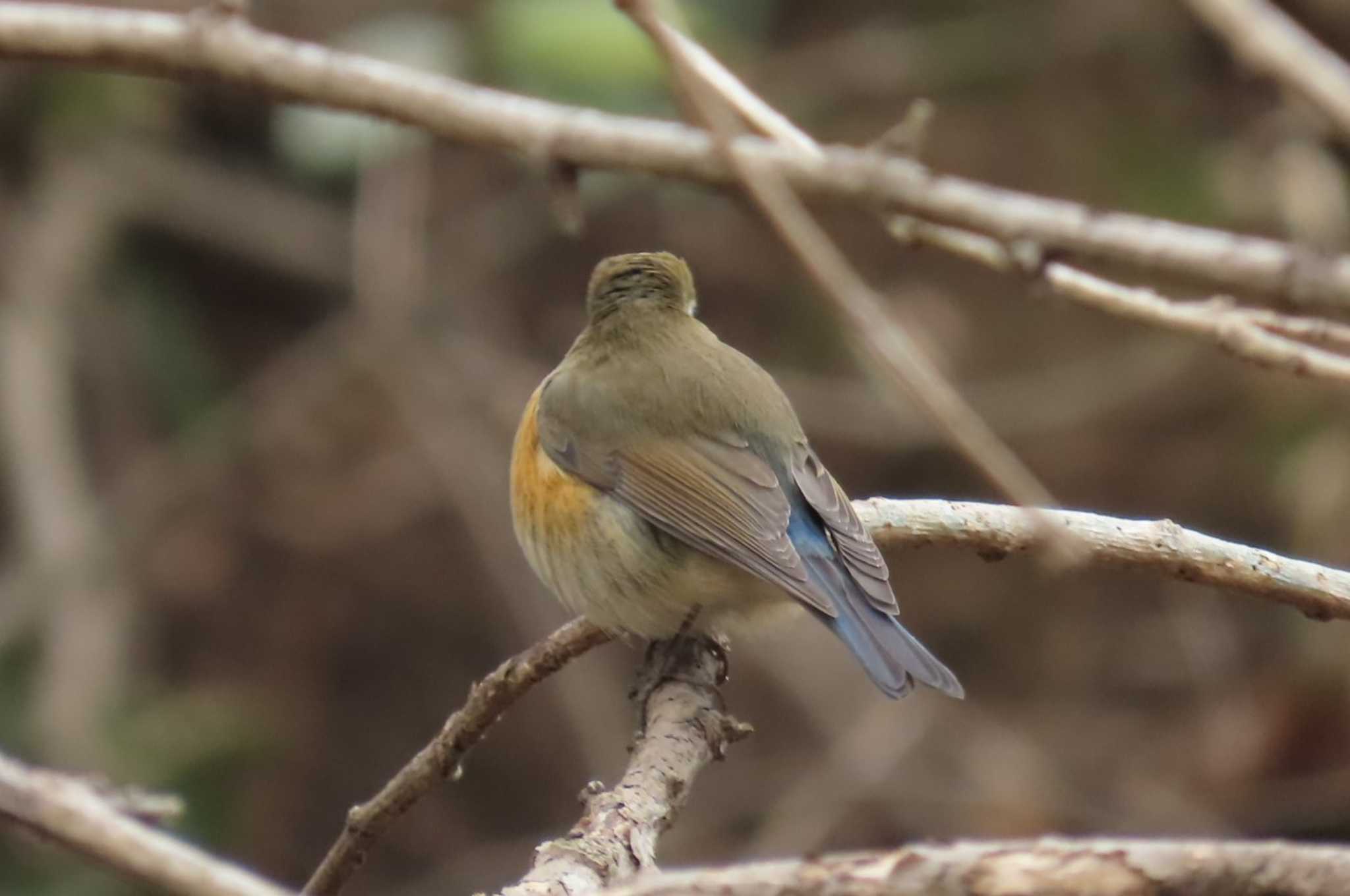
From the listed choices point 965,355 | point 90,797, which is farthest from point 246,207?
point 90,797

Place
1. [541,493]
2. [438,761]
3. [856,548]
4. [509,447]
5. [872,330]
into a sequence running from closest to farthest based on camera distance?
1. [872,330]
2. [438,761]
3. [856,548]
4. [541,493]
5. [509,447]

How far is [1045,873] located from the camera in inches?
54.9

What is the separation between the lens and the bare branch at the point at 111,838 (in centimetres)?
109

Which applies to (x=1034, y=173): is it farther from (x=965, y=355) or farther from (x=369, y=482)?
(x=369, y=482)

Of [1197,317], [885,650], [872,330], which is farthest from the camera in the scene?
[885,650]

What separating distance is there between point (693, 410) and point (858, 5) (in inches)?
163

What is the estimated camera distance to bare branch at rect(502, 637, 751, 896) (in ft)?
6.38

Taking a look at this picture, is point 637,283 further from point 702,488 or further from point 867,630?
point 867,630

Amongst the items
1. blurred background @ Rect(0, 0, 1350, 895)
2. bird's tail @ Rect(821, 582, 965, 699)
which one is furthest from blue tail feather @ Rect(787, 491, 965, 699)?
blurred background @ Rect(0, 0, 1350, 895)

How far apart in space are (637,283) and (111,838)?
252 cm

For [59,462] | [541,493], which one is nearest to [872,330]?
[541,493]

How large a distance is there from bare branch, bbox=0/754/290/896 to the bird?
1689mm

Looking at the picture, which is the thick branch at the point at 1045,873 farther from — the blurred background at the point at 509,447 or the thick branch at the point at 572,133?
the blurred background at the point at 509,447

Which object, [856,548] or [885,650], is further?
[856,548]
